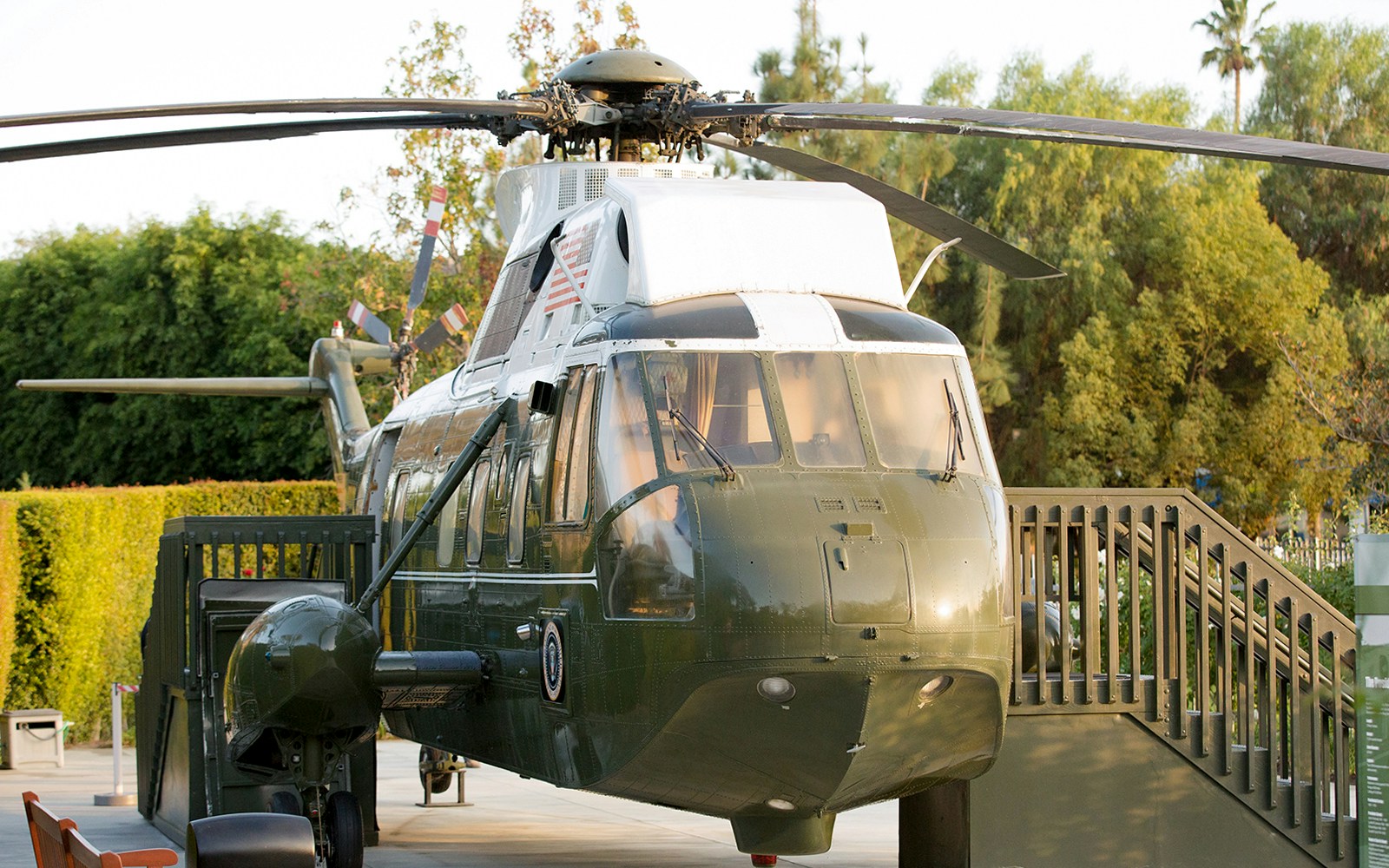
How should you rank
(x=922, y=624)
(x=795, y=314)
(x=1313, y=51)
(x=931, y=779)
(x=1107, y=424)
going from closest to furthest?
(x=922, y=624), (x=931, y=779), (x=795, y=314), (x=1107, y=424), (x=1313, y=51)

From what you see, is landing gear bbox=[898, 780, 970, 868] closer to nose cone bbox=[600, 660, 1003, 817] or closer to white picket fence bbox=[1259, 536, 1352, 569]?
nose cone bbox=[600, 660, 1003, 817]

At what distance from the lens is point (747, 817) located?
22.7 feet

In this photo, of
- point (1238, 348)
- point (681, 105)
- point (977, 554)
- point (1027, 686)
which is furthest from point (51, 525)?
point (1238, 348)

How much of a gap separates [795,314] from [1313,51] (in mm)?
37496

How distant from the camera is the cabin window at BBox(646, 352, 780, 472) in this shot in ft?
21.8

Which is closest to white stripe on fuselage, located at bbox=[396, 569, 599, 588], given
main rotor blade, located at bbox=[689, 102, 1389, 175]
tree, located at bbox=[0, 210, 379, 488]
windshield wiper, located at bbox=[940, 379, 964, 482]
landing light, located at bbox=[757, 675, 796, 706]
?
landing light, located at bbox=[757, 675, 796, 706]

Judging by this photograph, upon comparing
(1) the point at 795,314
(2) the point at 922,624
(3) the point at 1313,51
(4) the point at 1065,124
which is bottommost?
(2) the point at 922,624

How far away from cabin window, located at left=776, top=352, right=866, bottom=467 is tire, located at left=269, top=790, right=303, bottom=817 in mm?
3960

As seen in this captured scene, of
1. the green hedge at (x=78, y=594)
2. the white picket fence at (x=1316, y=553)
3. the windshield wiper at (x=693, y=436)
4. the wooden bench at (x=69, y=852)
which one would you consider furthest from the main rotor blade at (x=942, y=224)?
the green hedge at (x=78, y=594)

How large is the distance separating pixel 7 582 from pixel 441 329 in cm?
681

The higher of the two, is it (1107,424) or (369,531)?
(369,531)

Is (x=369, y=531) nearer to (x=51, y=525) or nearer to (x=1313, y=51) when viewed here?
(x=51, y=525)

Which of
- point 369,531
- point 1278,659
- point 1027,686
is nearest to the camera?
point 1027,686

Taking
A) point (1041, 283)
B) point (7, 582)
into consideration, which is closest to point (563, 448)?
point (7, 582)
